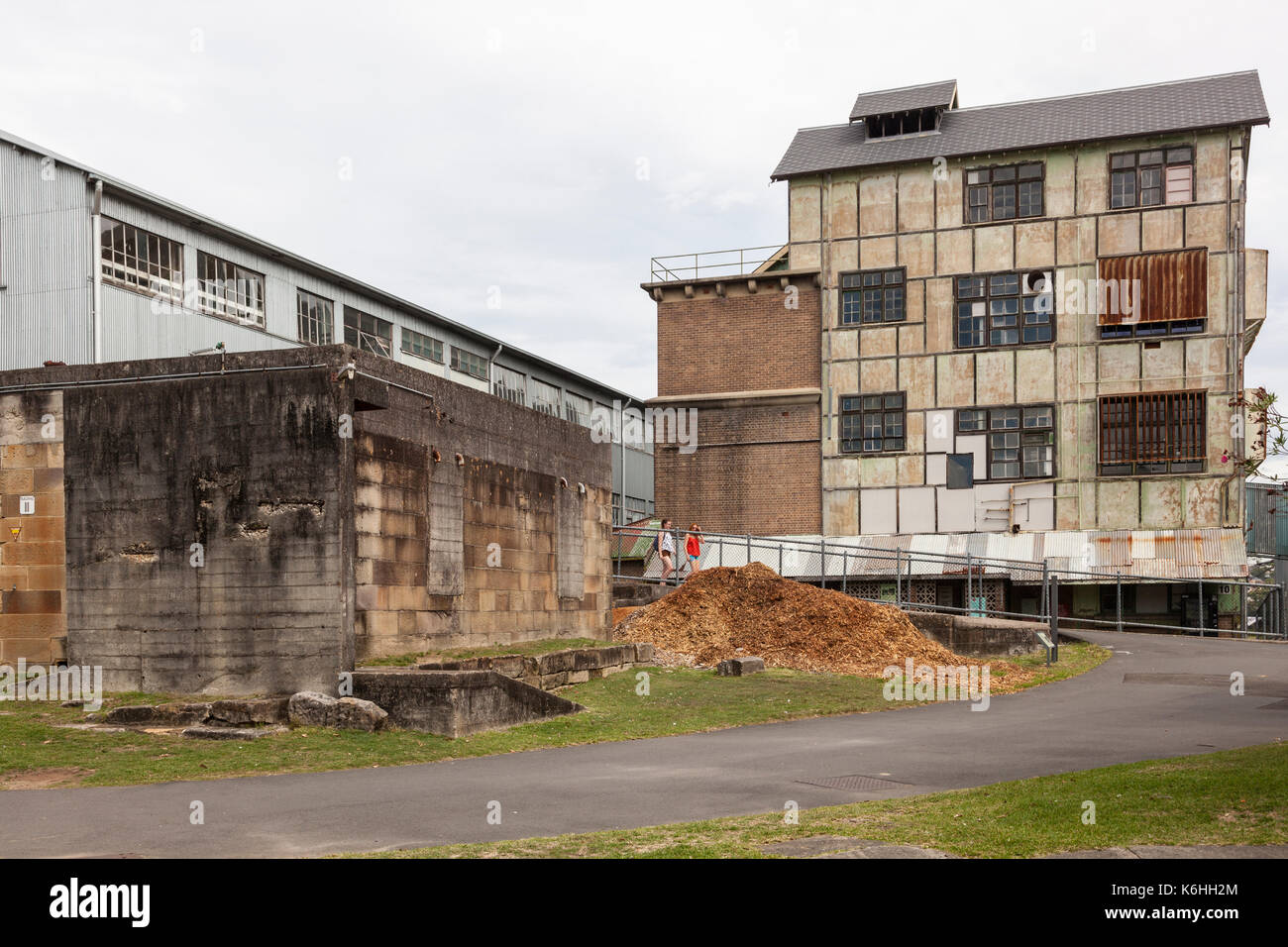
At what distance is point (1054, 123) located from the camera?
36188 mm

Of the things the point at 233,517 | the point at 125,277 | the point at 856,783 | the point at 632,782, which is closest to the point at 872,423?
the point at 125,277

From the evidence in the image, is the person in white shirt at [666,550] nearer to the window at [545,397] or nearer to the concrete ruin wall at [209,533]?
the concrete ruin wall at [209,533]

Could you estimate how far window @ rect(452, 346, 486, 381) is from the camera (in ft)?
141

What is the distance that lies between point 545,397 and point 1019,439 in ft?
69.3

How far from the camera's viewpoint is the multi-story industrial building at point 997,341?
33969 millimetres

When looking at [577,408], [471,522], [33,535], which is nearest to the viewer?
[33,535]

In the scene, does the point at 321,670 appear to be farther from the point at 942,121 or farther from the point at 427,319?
the point at 942,121

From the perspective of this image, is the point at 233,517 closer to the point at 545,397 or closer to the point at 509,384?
the point at 509,384

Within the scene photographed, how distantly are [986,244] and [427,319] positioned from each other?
18.6 metres

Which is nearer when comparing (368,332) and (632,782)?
(632,782)

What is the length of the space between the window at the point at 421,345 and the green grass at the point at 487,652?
21.0m

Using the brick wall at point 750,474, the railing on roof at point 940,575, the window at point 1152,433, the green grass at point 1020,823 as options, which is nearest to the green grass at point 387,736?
the green grass at point 1020,823

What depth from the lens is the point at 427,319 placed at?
40.9m
